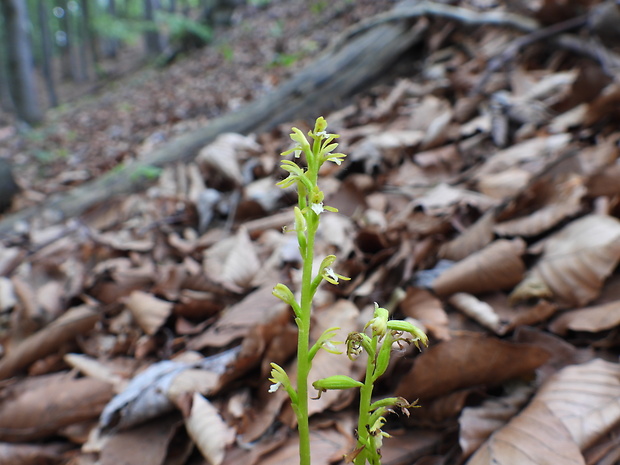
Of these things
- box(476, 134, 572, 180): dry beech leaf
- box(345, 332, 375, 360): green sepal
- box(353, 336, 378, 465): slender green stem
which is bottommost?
box(476, 134, 572, 180): dry beech leaf

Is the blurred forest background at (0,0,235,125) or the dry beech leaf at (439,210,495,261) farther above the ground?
the dry beech leaf at (439,210,495,261)

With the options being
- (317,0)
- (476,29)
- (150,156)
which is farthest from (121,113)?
(476,29)

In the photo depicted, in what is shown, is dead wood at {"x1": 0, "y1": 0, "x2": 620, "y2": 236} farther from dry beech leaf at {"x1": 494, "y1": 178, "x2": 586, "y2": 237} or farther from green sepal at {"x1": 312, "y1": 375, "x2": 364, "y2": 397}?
green sepal at {"x1": 312, "y1": 375, "x2": 364, "y2": 397}

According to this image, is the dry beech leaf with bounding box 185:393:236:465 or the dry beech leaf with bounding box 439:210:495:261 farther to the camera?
the dry beech leaf with bounding box 439:210:495:261

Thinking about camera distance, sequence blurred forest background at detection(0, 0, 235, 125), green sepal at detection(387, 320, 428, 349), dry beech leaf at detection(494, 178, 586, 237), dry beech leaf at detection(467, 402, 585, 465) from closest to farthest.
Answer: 1. green sepal at detection(387, 320, 428, 349)
2. dry beech leaf at detection(467, 402, 585, 465)
3. dry beech leaf at detection(494, 178, 586, 237)
4. blurred forest background at detection(0, 0, 235, 125)

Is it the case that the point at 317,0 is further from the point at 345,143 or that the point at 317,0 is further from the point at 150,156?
the point at 345,143

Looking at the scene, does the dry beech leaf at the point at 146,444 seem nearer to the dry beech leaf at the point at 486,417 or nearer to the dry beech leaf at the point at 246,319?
the dry beech leaf at the point at 246,319

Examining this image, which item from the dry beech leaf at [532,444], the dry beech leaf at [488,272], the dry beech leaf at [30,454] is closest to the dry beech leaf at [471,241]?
the dry beech leaf at [488,272]

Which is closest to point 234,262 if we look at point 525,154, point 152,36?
point 525,154

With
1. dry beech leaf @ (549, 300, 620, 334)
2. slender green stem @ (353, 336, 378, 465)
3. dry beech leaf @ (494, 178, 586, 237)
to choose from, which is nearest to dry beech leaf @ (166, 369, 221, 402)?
slender green stem @ (353, 336, 378, 465)
